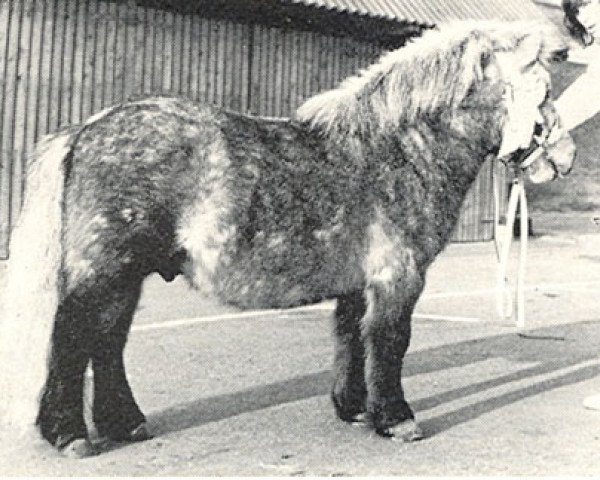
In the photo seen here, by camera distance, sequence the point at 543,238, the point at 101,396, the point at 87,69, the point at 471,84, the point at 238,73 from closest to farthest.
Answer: the point at 101,396
the point at 471,84
the point at 87,69
the point at 238,73
the point at 543,238

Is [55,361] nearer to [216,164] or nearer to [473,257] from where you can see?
[216,164]

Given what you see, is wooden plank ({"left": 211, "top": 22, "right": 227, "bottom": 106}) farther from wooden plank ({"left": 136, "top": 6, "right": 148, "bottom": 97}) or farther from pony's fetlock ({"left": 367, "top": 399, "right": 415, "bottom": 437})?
pony's fetlock ({"left": 367, "top": 399, "right": 415, "bottom": 437})

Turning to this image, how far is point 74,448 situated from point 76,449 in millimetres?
11

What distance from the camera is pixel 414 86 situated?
4.89 m

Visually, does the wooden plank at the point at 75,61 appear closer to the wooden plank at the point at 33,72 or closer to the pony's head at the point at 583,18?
the wooden plank at the point at 33,72

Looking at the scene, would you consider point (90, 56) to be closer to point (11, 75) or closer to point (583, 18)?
point (11, 75)

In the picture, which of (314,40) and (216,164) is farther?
(314,40)

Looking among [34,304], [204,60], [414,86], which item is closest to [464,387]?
[414,86]

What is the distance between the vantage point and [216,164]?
4.35 m

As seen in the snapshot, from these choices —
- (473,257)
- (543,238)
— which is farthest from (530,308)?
(543,238)

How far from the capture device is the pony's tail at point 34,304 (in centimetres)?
425

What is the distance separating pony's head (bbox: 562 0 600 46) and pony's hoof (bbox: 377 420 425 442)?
291cm

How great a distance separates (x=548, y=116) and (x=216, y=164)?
77.7 inches

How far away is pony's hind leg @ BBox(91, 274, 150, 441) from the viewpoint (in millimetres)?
4242
